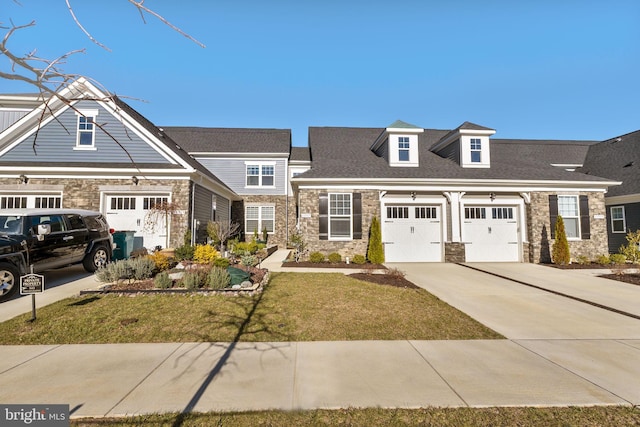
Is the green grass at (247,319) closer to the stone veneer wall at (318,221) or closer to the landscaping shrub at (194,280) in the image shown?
the landscaping shrub at (194,280)

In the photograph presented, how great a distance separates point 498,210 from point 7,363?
16529mm

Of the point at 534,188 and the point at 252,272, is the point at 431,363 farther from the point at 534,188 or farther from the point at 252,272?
the point at 534,188

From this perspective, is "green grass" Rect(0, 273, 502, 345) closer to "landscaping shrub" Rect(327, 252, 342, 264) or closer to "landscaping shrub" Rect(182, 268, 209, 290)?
"landscaping shrub" Rect(182, 268, 209, 290)

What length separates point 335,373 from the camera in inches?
138

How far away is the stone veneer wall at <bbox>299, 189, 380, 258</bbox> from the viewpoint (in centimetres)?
1295

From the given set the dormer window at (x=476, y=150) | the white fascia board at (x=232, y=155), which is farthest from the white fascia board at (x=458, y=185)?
the white fascia board at (x=232, y=155)

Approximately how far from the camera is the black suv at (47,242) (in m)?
6.50

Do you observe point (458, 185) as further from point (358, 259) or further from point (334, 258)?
point (334, 258)

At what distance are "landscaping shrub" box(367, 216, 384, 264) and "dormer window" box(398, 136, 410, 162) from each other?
15.5 feet

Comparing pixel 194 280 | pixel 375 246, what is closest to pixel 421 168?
pixel 375 246

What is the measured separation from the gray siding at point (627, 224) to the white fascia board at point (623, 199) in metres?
0.20

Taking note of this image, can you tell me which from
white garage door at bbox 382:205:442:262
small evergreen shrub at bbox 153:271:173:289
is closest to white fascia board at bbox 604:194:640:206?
white garage door at bbox 382:205:442:262

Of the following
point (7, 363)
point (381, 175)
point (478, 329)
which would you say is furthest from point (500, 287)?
point (7, 363)

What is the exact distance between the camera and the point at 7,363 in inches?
146
